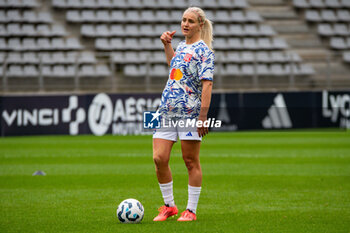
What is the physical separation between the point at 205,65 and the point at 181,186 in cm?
354

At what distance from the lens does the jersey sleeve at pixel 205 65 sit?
5965mm

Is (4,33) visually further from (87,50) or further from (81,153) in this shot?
(81,153)

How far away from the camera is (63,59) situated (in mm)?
21266

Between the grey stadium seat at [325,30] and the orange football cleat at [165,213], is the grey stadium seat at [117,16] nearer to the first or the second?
the grey stadium seat at [325,30]

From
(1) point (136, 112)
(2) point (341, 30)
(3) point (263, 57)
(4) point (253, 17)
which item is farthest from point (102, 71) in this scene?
(2) point (341, 30)

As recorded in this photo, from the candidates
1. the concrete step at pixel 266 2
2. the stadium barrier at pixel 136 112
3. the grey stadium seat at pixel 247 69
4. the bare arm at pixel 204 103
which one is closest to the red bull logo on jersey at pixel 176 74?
the bare arm at pixel 204 103

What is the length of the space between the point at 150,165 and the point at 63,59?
1041 centimetres

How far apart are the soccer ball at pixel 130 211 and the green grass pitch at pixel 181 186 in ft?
0.35

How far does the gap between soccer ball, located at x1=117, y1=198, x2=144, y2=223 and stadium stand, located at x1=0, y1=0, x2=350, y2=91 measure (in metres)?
14.0

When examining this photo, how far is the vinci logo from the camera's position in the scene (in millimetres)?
19266

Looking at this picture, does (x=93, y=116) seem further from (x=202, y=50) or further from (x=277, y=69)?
(x=202, y=50)

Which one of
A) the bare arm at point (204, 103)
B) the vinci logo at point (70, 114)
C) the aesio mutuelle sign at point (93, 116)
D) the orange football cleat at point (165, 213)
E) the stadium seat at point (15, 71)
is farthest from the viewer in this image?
the stadium seat at point (15, 71)

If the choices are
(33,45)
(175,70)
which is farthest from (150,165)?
(33,45)

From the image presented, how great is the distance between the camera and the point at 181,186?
916 cm
